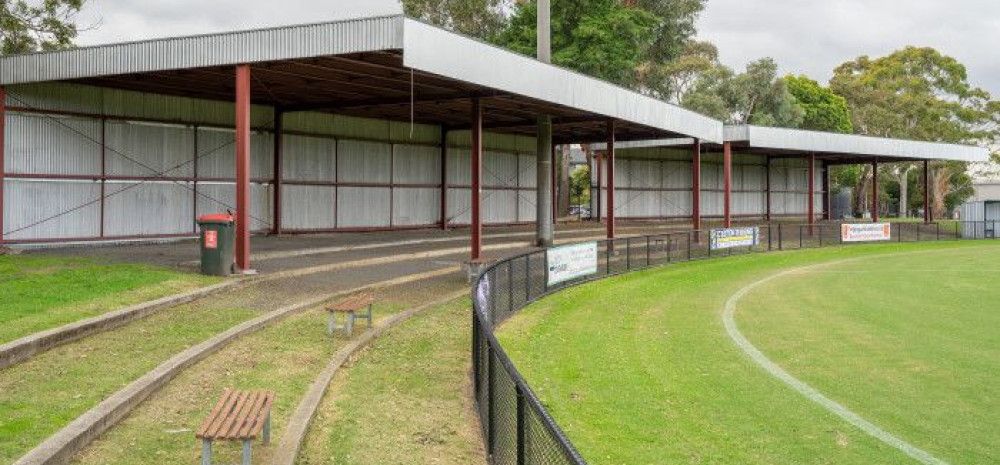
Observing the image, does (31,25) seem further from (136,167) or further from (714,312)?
(714,312)

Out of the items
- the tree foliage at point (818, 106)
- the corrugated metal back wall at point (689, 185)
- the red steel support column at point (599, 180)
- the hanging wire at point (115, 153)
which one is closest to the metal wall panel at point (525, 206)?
the red steel support column at point (599, 180)

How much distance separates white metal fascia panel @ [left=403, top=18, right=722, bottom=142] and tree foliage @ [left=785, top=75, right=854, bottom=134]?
4602 centimetres

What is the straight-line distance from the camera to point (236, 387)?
970cm

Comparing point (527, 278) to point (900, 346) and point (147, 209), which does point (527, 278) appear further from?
point (147, 209)

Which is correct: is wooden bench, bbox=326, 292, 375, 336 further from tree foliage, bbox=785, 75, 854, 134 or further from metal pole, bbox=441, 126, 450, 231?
tree foliage, bbox=785, 75, 854, 134

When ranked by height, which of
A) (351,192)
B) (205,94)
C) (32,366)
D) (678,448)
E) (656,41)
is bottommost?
(678,448)

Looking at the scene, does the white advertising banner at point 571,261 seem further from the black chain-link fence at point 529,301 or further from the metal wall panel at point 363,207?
the metal wall panel at point 363,207

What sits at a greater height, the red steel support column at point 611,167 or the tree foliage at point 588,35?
the tree foliage at point 588,35

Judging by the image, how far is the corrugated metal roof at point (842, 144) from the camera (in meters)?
40.9

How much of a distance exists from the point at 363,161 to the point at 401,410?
2401cm

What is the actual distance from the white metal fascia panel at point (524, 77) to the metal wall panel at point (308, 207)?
1067cm

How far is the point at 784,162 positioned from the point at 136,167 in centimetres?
4761

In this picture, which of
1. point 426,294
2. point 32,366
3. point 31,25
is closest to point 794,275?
point 426,294

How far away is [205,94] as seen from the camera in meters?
25.7
